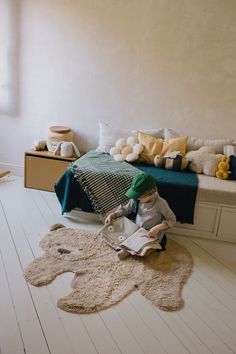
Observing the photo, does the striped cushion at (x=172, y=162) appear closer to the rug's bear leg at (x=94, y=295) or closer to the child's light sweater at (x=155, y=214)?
the child's light sweater at (x=155, y=214)

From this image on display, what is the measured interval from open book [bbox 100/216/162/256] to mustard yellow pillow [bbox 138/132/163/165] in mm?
823

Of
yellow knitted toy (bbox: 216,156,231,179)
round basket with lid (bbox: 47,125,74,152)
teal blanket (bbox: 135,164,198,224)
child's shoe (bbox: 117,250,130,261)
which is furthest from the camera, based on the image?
round basket with lid (bbox: 47,125,74,152)

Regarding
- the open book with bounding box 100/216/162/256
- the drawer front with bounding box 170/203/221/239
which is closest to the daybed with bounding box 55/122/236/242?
the drawer front with bounding box 170/203/221/239

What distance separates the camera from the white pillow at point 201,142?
3.32 metres

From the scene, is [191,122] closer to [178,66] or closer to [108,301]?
[178,66]

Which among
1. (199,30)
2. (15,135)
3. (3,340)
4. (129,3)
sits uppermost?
(129,3)

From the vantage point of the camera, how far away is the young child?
245 cm

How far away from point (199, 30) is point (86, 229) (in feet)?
7.26

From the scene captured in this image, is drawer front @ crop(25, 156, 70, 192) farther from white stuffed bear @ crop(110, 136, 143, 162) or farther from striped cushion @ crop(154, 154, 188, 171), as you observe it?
striped cushion @ crop(154, 154, 188, 171)

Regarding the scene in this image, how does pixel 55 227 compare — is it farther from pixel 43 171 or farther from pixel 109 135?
pixel 109 135

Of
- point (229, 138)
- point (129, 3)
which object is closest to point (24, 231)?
point (229, 138)

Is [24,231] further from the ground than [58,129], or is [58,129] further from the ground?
[58,129]

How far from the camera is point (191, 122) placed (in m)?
3.50

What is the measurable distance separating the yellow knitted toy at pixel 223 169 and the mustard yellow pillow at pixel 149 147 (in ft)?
1.96
